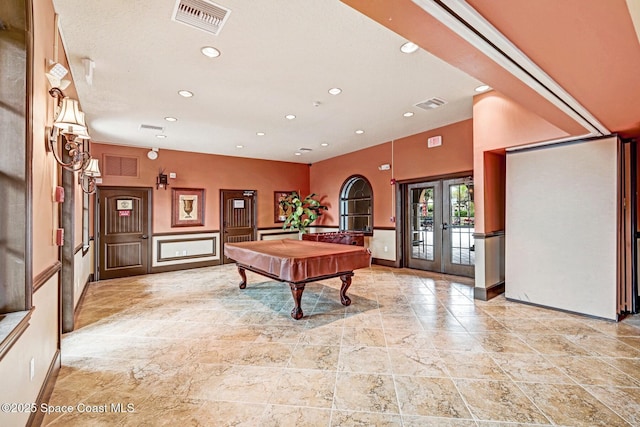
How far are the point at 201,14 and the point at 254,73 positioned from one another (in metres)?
0.99

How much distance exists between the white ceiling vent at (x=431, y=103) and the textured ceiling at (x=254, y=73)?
11 cm

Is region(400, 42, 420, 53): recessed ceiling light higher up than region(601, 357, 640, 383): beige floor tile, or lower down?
higher up

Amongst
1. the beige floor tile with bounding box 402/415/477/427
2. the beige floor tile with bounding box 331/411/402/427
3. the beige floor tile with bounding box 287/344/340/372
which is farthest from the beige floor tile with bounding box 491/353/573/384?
the beige floor tile with bounding box 287/344/340/372

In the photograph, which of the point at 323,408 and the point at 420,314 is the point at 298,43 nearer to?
the point at 323,408

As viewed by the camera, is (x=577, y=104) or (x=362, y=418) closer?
(x=362, y=418)

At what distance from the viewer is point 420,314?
363 centimetres

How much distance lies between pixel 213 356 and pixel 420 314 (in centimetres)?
246

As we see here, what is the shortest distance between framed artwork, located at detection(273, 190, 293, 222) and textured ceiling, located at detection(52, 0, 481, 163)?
2922 mm

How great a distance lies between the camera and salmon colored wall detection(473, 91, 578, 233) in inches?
145

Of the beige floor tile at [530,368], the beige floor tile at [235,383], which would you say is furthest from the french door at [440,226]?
the beige floor tile at [235,383]

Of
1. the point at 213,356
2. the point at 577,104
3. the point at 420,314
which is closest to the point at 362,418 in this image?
the point at 213,356

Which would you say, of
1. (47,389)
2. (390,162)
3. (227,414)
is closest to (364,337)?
(227,414)

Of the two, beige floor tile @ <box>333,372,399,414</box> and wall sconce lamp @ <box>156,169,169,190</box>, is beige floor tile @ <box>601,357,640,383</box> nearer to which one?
beige floor tile @ <box>333,372,399,414</box>

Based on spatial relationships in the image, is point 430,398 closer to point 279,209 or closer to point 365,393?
point 365,393
